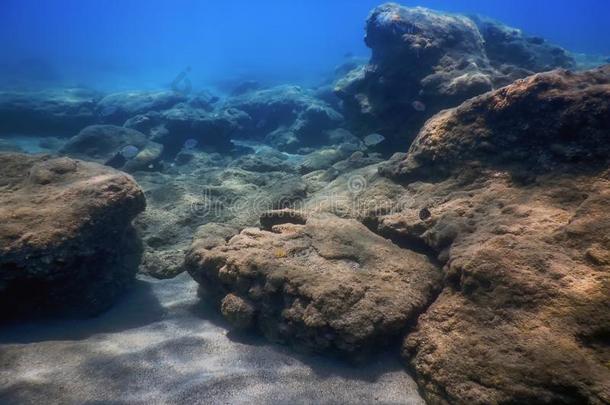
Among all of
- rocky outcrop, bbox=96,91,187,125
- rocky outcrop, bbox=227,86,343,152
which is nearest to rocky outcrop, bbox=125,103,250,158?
rocky outcrop, bbox=227,86,343,152

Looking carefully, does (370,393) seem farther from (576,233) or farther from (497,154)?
(497,154)

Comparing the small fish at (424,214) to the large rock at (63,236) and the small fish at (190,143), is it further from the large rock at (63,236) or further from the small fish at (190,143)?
the small fish at (190,143)

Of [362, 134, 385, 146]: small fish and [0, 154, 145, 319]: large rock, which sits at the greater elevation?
[362, 134, 385, 146]: small fish

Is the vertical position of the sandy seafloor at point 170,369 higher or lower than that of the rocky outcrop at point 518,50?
lower

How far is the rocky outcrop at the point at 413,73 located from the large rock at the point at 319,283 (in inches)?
209

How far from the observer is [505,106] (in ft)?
16.8

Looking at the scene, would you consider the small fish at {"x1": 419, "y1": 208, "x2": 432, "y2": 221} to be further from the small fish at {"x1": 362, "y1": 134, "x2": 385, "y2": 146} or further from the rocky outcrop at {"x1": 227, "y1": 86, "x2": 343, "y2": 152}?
the rocky outcrop at {"x1": 227, "y1": 86, "x2": 343, "y2": 152}

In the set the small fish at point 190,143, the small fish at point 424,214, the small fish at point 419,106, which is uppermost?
the small fish at point 419,106

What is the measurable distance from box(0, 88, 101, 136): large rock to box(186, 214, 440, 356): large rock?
1594 cm

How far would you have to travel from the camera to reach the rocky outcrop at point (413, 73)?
29.8 ft

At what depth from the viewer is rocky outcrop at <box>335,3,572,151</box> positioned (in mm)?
9078

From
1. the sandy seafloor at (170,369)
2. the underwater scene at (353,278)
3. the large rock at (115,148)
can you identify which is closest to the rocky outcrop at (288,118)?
A: the large rock at (115,148)

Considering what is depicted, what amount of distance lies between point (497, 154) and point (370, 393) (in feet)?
11.9

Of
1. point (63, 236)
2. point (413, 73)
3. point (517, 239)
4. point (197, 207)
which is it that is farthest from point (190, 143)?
point (517, 239)
